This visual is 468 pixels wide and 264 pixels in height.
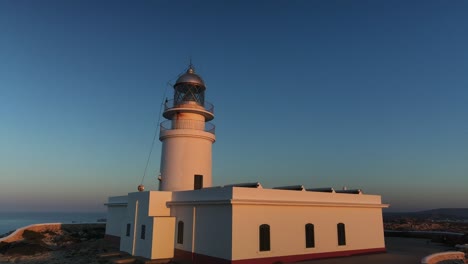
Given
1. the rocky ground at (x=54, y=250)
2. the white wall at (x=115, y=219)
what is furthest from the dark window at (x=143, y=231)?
the white wall at (x=115, y=219)

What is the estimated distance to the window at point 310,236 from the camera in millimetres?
15716

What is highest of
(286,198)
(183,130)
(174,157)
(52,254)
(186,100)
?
(186,100)

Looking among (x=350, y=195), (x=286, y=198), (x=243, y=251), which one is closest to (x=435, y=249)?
(x=350, y=195)

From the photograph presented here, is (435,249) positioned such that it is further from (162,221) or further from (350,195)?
(162,221)

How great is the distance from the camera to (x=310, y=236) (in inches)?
623

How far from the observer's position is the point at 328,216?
16.8m

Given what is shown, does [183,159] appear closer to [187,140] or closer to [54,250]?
[187,140]

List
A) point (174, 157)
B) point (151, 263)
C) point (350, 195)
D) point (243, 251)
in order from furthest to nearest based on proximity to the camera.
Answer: point (174, 157), point (350, 195), point (151, 263), point (243, 251)

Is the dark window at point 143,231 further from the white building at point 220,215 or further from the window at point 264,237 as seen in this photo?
the window at point 264,237

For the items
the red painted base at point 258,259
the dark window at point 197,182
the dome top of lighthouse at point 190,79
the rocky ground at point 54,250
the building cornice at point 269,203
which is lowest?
the rocky ground at point 54,250

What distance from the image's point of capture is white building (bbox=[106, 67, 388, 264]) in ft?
45.8

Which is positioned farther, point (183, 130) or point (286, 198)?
point (183, 130)

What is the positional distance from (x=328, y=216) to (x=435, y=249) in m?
7.13

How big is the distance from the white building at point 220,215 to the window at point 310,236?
0.04 meters
